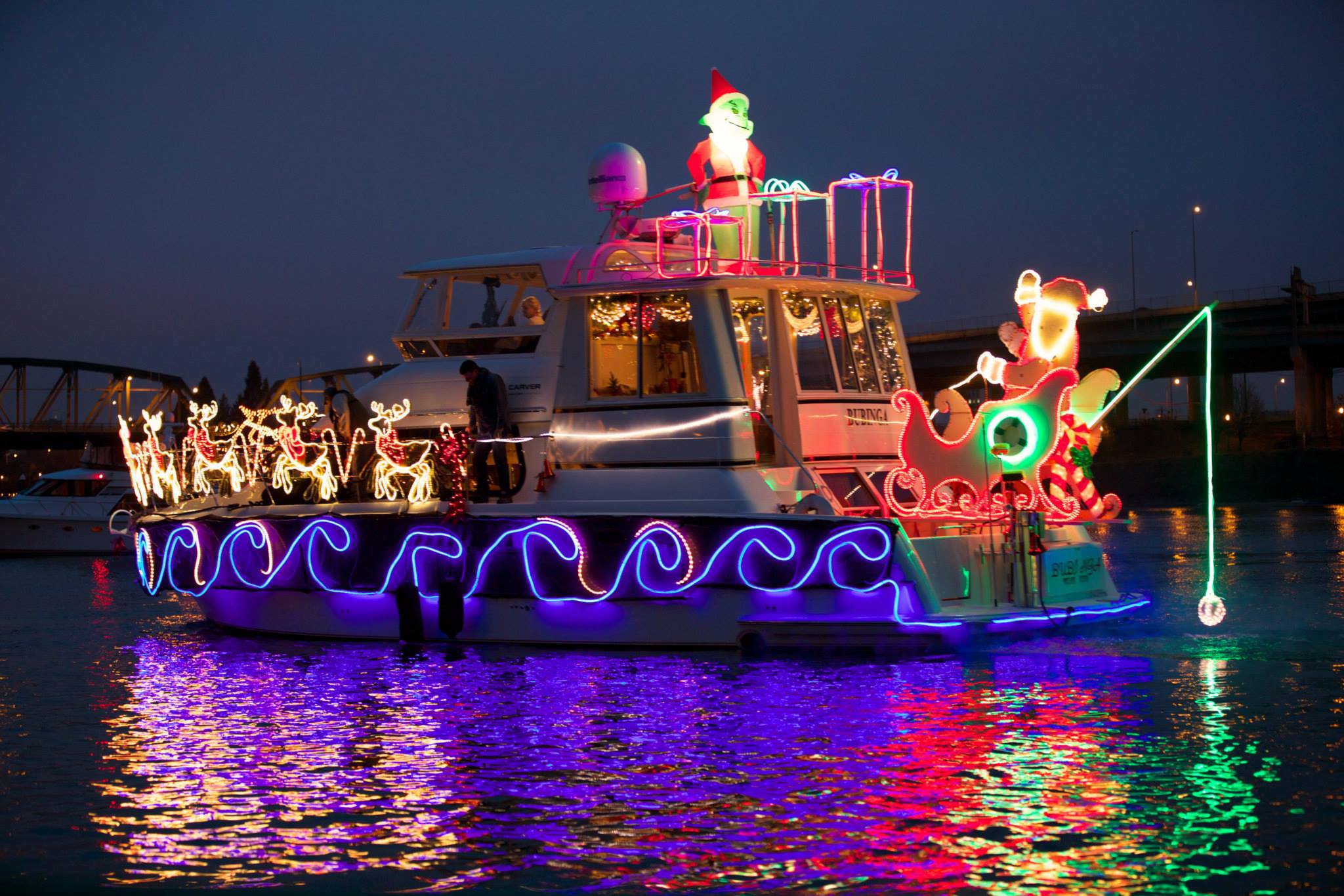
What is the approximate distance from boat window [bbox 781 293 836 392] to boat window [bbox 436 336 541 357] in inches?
116

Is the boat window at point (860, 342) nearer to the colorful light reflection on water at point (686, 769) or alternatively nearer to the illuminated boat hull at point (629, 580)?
the illuminated boat hull at point (629, 580)

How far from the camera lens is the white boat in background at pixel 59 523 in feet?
143

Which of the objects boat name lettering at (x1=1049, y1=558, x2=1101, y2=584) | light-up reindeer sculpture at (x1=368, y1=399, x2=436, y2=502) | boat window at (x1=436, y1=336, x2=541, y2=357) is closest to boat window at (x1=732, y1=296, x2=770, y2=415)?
boat window at (x1=436, y1=336, x2=541, y2=357)

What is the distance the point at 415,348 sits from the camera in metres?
17.0

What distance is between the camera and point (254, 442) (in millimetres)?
17609

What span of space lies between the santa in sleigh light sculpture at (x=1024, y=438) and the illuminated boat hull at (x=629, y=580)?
21.9 inches

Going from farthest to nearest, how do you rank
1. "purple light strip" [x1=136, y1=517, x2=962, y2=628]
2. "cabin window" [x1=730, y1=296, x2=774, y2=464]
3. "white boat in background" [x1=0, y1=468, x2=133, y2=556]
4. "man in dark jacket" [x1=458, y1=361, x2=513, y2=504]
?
1. "white boat in background" [x1=0, y1=468, x2=133, y2=556]
2. "man in dark jacket" [x1=458, y1=361, x2=513, y2=504]
3. "cabin window" [x1=730, y1=296, x2=774, y2=464]
4. "purple light strip" [x1=136, y1=517, x2=962, y2=628]

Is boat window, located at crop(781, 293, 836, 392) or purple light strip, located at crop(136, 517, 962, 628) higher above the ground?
boat window, located at crop(781, 293, 836, 392)

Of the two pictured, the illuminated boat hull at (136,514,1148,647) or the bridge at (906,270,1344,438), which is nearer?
the illuminated boat hull at (136,514,1148,647)

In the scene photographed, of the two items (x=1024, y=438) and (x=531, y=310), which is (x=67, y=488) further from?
(x=1024, y=438)

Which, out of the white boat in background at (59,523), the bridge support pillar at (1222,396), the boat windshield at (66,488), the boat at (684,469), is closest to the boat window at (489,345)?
the boat at (684,469)

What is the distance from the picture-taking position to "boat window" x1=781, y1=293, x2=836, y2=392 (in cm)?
1554

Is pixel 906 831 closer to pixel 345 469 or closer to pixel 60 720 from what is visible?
pixel 60 720

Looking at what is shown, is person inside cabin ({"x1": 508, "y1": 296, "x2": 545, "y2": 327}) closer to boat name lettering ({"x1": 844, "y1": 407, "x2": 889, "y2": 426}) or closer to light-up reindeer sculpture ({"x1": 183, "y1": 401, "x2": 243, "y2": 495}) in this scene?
boat name lettering ({"x1": 844, "y1": 407, "x2": 889, "y2": 426})
